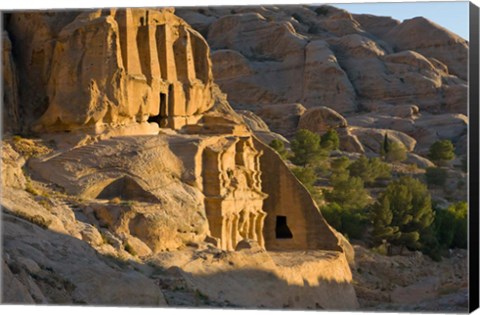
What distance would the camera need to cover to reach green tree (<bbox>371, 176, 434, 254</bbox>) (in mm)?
39062

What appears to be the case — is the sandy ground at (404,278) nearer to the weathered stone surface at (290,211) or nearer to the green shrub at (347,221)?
the weathered stone surface at (290,211)

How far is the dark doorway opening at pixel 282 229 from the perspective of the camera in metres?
33.1

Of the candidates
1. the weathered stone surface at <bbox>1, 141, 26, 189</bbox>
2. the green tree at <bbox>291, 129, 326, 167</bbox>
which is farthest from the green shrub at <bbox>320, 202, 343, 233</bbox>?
the weathered stone surface at <bbox>1, 141, 26, 189</bbox>

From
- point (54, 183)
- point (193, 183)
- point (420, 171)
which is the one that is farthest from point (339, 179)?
point (54, 183)

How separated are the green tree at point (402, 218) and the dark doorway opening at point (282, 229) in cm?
682

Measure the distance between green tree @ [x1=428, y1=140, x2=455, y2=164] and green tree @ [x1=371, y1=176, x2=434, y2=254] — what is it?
13910 millimetres

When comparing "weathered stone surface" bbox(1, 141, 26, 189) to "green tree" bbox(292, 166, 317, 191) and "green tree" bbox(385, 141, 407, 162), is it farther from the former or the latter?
"green tree" bbox(385, 141, 407, 162)

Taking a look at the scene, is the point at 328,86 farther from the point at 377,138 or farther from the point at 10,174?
the point at 10,174

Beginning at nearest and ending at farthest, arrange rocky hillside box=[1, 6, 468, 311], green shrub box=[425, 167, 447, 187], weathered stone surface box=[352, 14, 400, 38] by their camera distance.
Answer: rocky hillside box=[1, 6, 468, 311]
green shrub box=[425, 167, 447, 187]
weathered stone surface box=[352, 14, 400, 38]

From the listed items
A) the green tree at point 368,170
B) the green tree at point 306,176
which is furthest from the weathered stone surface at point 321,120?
the green tree at point 306,176

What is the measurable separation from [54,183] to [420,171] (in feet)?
109

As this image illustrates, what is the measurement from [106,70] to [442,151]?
97.2ft

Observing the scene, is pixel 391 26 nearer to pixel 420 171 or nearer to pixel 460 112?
pixel 460 112

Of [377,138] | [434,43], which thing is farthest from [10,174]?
[434,43]
